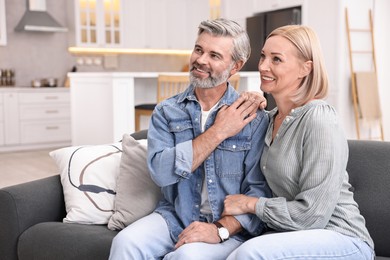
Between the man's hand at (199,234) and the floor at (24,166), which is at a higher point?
the man's hand at (199,234)

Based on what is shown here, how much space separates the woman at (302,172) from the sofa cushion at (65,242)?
524 mm

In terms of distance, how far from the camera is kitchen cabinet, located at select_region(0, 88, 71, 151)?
6.97 m

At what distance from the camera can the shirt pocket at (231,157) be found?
1819mm

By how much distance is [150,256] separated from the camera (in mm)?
1728

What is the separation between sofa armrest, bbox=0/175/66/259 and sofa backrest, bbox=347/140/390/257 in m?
1.24

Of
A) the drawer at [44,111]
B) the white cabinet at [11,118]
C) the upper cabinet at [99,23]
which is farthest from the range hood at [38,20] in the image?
the drawer at [44,111]

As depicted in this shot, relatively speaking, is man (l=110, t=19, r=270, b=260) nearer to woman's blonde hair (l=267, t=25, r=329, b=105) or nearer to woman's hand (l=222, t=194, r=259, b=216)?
woman's hand (l=222, t=194, r=259, b=216)

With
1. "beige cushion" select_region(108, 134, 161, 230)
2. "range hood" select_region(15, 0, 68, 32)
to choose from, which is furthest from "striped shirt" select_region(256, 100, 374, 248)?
"range hood" select_region(15, 0, 68, 32)

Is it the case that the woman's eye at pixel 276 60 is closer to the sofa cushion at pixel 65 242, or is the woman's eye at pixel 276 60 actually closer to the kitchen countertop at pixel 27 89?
the sofa cushion at pixel 65 242

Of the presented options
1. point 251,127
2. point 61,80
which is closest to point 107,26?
point 61,80

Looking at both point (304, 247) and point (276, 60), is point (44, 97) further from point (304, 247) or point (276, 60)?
point (304, 247)

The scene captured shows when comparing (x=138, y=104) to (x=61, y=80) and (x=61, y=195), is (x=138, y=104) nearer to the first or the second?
(x=61, y=80)

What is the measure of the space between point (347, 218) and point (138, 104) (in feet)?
13.5

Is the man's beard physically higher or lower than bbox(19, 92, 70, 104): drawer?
lower
